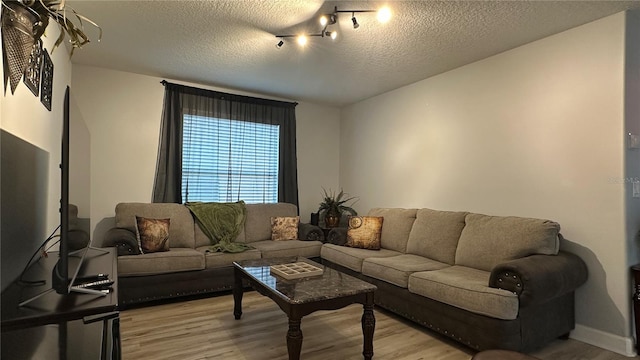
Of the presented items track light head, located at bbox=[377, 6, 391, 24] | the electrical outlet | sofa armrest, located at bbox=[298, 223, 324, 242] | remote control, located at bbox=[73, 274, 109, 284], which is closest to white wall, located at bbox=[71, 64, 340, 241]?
sofa armrest, located at bbox=[298, 223, 324, 242]

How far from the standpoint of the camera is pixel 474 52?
10.8ft

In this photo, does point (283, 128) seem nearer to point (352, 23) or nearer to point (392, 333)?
point (352, 23)

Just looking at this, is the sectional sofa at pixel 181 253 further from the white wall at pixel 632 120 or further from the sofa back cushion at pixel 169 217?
the white wall at pixel 632 120

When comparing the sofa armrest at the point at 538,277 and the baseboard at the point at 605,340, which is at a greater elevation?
the sofa armrest at the point at 538,277

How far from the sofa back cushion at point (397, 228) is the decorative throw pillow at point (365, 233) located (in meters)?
0.09

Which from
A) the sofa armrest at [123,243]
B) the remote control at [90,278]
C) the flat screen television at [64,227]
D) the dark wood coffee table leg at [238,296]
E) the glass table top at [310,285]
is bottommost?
the dark wood coffee table leg at [238,296]

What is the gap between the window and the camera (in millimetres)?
4383

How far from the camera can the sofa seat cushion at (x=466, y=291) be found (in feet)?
7.20

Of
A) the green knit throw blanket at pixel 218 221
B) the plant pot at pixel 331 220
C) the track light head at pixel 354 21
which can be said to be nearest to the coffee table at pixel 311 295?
the green knit throw blanket at pixel 218 221

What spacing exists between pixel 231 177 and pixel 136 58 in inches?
70.7

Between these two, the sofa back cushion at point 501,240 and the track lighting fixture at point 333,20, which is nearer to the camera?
the track lighting fixture at point 333,20

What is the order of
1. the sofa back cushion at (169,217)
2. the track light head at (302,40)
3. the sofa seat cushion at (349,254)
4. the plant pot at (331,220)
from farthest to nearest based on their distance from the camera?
the plant pot at (331,220), the sofa back cushion at (169,217), the sofa seat cushion at (349,254), the track light head at (302,40)

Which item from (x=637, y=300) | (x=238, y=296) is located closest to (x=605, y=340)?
(x=637, y=300)

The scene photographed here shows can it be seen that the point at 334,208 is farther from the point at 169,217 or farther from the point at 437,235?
the point at 169,217
